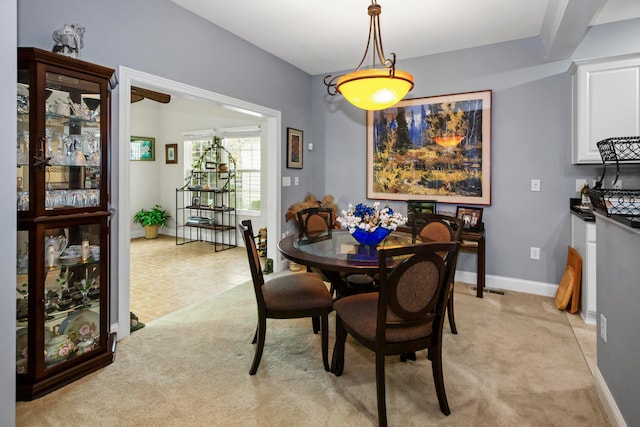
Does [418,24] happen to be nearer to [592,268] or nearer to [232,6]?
[232,6]

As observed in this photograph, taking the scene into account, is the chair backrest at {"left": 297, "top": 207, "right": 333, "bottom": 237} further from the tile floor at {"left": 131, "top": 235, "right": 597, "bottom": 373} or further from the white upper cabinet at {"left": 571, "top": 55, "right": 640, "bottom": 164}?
the white upper cabinet at {"left": 571, "top": 55, "right": 640, "bottom": 164}

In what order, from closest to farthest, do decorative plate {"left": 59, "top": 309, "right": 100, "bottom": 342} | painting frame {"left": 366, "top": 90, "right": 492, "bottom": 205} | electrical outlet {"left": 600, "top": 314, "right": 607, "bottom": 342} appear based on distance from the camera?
1. electrical outlet {"left": 600, "top": 314, "right": 607, "bottom": 342}
2. decorative plate {"left": 59, "top": 309, "right": 100, "bottom": 342}
3. painting frame {"left": 366, "top": 90, "right": 492, "bottom": 205}

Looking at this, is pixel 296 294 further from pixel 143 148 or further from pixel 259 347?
pixel 143 148

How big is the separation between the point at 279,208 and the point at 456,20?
9.19ft

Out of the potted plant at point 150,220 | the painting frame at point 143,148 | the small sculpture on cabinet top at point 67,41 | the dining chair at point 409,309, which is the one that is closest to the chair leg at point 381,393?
the dining chair at point 409,309

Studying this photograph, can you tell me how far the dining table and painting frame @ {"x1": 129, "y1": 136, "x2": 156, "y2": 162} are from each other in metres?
5.55

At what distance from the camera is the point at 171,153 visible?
23.3 ft

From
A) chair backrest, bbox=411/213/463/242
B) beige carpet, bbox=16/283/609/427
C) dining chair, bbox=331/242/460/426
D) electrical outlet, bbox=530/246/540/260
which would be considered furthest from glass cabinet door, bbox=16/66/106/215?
electrical outlet, bbox=530/246/540/260

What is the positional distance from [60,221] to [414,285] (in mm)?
2008

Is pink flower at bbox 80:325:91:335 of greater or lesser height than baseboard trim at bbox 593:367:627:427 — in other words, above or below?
above

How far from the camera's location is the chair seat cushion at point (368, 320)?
176 cm

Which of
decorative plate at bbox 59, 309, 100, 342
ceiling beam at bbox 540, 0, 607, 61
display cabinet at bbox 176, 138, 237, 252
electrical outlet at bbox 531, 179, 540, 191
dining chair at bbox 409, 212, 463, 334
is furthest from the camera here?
display cabinet at bbox 176, 138, 237, 252

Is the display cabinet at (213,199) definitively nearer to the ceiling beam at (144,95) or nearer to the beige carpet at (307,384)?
the ceiling beam at (144,95)

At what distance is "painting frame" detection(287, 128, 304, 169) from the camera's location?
15.1ft
